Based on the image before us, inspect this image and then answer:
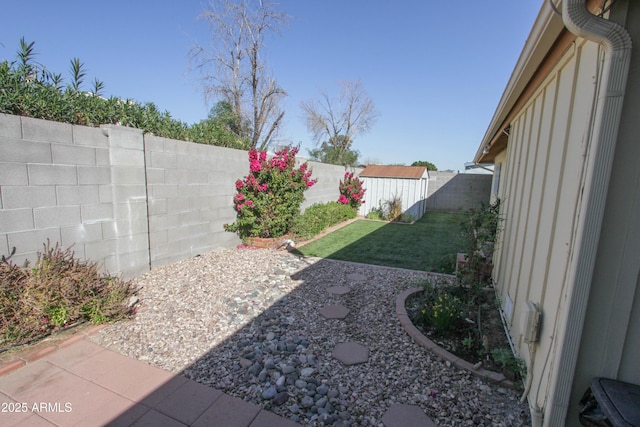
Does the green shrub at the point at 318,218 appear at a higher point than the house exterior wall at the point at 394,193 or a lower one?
lower

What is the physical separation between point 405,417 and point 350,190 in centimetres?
1049

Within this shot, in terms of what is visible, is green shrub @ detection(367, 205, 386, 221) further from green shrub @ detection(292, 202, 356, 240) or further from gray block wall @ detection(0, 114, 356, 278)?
gray block wall @ detection(0, 114, 356, 278)

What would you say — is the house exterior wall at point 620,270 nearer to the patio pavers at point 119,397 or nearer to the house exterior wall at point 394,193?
the patio pavers at point 119,397

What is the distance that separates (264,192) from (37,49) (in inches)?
158

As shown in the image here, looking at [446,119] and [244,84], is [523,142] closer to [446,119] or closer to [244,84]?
[446,119]

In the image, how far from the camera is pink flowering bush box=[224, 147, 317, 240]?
250 inches

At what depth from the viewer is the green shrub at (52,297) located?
2615 millimetres

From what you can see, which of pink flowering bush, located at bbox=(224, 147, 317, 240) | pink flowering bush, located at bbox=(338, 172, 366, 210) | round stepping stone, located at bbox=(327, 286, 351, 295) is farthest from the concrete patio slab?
pink flowering bush, located at bbox=(338, 172, 366, 210)

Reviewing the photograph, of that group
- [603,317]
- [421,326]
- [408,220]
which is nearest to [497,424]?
[603,317]

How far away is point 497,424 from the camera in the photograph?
1974mm

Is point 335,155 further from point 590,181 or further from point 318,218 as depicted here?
point 590,181

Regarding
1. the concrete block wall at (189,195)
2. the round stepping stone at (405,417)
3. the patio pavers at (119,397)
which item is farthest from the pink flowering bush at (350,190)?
the round stepping stone at (405,417)

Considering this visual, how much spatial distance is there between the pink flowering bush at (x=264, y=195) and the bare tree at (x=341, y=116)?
66.4ft

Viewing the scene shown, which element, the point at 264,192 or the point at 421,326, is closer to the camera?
the point at 421,326
